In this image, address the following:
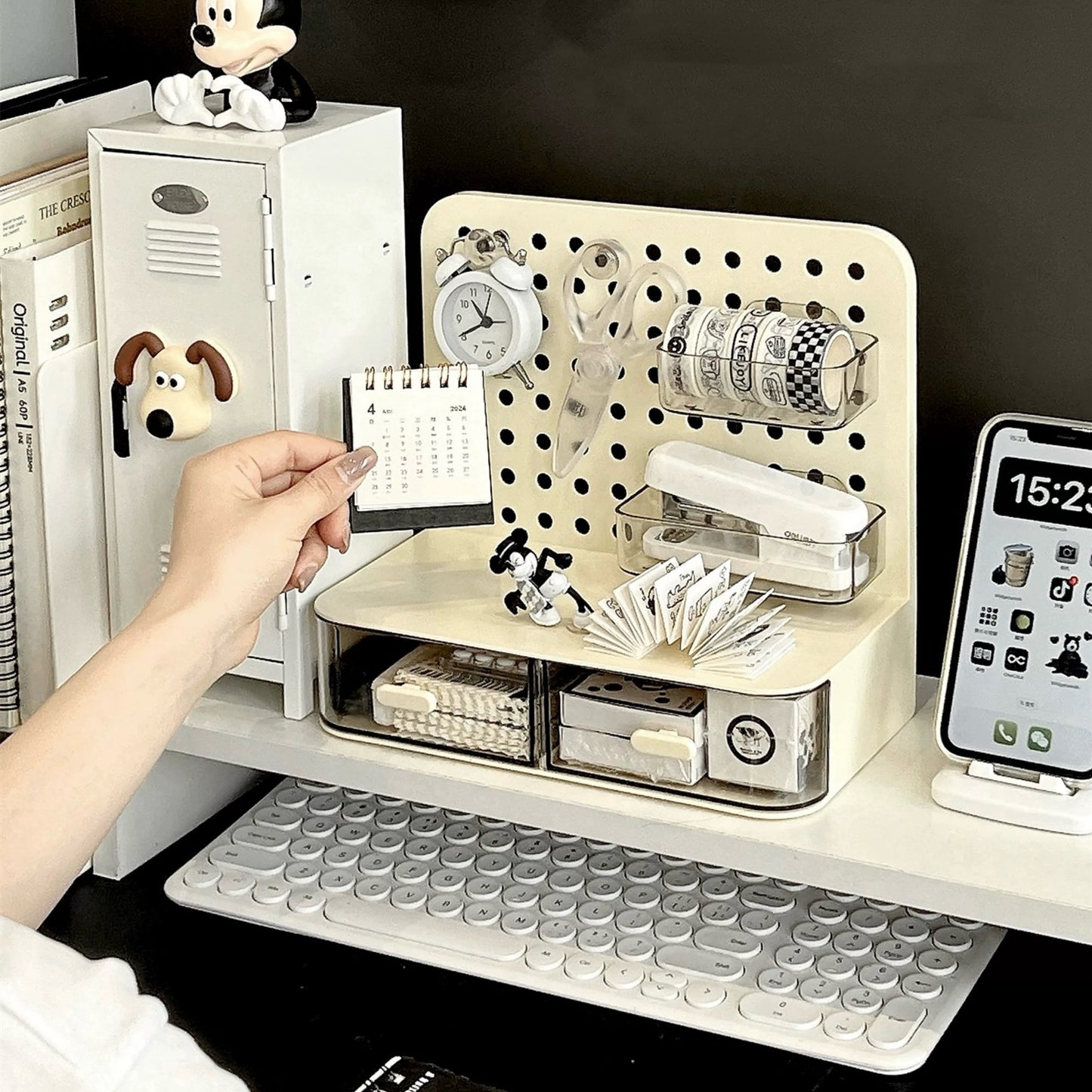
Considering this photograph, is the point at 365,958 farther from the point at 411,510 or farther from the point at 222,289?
the point at 222,289

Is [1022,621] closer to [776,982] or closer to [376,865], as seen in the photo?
[776,982]

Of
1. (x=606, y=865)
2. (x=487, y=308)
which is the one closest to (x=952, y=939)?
(x=606, y=865)

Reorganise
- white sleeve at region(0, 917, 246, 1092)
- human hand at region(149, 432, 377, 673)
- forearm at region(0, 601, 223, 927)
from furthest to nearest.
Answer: human hand at region(149, 432, 377, 673) → forearm at region(0, 601, 223, 927) → white sleeve at region(0, 917, 246, 1092)

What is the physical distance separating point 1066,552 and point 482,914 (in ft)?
1.56

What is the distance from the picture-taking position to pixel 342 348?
1.21m

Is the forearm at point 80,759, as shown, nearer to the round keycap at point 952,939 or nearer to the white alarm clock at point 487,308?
the white alarm clock at point 487,308

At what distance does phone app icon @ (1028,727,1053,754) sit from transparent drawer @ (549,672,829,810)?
14 cm

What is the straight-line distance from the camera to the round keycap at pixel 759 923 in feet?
3.74

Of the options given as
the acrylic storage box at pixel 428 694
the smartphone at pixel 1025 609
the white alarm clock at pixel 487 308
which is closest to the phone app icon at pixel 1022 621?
the smartphone at pixel 1025 609

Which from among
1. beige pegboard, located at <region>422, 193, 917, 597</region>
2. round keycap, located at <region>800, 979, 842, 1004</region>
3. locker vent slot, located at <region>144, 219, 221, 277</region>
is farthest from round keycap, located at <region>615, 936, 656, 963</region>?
locker vent slot, located at <region>144, 219, 221, 277</region>

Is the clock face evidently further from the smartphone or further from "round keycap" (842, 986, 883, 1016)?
"round keycap" (842, 986, 883, 1016)

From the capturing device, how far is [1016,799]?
1.06 meters

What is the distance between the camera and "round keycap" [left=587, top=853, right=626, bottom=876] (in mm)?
1227

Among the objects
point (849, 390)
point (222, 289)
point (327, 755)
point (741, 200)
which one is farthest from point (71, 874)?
point (741, 200)
